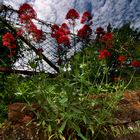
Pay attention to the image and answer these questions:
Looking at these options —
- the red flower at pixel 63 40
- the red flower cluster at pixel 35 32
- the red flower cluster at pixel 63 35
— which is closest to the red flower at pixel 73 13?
the red flower cluster at pixel 63 35

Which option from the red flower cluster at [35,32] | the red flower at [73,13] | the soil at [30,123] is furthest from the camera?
the red flower at [73,13]

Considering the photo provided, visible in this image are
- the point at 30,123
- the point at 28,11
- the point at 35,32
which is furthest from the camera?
the point at 30,123

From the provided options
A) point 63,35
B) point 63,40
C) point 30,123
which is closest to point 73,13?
point 63,35

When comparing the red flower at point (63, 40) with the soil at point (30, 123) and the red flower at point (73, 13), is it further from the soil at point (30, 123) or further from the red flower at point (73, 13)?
the soil at point (30, 123)

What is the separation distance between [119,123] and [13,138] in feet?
4.98

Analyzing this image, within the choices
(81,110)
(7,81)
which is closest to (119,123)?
(81,110)

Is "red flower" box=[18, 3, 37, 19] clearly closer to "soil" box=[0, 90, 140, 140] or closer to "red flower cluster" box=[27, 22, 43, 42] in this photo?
"red flower cluster" box=[27, 22, 43, 42]

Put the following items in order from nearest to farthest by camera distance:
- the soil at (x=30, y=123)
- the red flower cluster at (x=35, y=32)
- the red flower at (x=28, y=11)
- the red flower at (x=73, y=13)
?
1. the red flower cluster at (x=35, y=32)
2. the red flower at (x=28, y=11)
3. the soil at (x=30, y=123)
4. the red flower at (x=73, y=13)

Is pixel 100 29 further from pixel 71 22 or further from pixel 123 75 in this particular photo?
pixel 123 75

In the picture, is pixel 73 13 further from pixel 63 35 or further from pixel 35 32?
pixel 35 32

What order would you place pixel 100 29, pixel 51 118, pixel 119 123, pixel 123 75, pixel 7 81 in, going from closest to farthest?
pixel 51 118 → pixel 119 123 → pixel 100 29 → pixel 7 81 → pixel 123 75

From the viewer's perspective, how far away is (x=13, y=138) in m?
6.96

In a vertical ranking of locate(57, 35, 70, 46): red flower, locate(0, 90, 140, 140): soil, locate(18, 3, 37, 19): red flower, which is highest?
locate(18, 3, 37, 19): red flower

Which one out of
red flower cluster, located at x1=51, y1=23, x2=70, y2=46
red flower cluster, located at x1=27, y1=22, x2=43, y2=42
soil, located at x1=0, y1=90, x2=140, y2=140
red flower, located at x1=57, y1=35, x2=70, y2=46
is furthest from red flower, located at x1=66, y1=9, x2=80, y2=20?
soil, located at x1=0, y1=90, x2=140, y2=140
